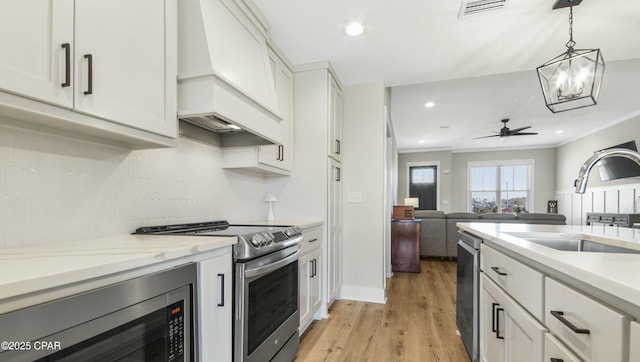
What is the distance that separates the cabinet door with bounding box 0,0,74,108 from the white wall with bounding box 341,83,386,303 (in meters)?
2.72

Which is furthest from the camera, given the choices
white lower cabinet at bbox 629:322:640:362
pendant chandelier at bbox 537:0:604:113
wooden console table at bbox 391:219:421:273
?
wooden console table at bbox 391:219:421:273

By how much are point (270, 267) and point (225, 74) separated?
3.61 ft

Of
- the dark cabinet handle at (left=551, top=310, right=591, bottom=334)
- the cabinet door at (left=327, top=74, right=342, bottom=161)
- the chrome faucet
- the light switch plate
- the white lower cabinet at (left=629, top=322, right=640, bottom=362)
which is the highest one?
the cabinet door at (left=327, top=74, right=342, bottom=161)

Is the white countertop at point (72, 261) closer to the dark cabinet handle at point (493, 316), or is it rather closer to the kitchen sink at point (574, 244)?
the dark cabinet handle at point (493, 316)

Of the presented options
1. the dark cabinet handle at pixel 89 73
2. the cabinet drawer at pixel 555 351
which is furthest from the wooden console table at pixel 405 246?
the dark cabinet handle at pixel 89 73

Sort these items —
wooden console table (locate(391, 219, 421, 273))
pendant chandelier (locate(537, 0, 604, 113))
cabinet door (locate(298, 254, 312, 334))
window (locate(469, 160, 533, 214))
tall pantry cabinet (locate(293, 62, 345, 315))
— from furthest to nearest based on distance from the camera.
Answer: window (locate(469, 160, 533, 214))
wooden console table (locate(391, 219, 421, 273))
tall pantry cabinet (locate(293, 62, 345, 315))
cabinet door (locate(298, 254, 312, 334))
pendant chandelier (locate(537, 0, 604, 113))

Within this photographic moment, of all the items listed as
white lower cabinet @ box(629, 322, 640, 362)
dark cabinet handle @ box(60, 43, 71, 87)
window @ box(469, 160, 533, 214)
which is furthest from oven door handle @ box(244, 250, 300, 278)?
window @ box(469, 160, 533, 214)

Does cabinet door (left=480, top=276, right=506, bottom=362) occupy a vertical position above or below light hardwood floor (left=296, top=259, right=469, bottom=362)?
above

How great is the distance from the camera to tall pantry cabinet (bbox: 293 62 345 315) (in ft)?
9.38

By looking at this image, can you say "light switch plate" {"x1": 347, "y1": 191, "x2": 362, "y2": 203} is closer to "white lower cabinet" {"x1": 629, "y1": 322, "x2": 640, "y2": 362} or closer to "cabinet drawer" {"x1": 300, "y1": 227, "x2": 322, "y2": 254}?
"cabinet drawer" {"x1": 300, "y1": 227, "x2": 322, "y2": 254}

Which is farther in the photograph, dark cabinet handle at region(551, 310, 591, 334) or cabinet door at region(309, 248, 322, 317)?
cabinet door at region(309, 248, 322, 317)

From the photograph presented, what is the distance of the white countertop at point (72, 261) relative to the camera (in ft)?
2.09

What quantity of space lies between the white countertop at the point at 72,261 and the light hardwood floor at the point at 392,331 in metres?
1.48

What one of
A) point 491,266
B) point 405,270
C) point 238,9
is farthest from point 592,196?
point 238,9
